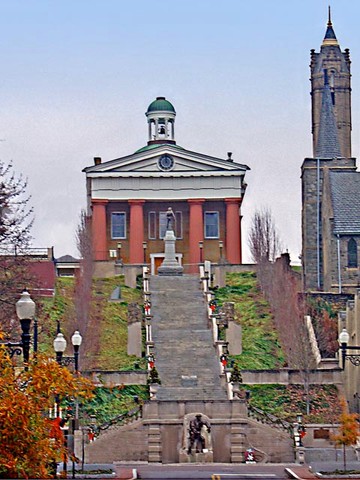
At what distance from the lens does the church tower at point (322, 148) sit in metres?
101

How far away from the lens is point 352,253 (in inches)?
3745

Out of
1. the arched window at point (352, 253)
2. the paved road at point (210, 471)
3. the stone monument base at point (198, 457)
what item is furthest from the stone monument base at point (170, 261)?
the paved road at point (210, 471)

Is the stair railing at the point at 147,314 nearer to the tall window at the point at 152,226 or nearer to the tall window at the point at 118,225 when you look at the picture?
the tall window at the point at 152,226

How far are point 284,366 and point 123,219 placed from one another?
31806 millimetres

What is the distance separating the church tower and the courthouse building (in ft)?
14.3

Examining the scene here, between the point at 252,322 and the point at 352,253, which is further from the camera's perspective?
the point at 352,253

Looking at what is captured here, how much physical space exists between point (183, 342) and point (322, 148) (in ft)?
146

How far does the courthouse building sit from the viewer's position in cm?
10144

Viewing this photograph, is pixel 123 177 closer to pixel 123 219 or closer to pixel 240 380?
pixel 123 219

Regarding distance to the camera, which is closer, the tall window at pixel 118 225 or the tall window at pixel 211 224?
the tall window at pixel 211 224

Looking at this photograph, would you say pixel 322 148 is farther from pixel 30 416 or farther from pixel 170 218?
pixel 30 416

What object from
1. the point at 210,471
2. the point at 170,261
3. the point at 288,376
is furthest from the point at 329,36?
the point at 210,471

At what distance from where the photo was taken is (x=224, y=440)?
5909 centimetres

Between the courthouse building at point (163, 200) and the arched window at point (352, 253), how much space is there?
8.13 metres
